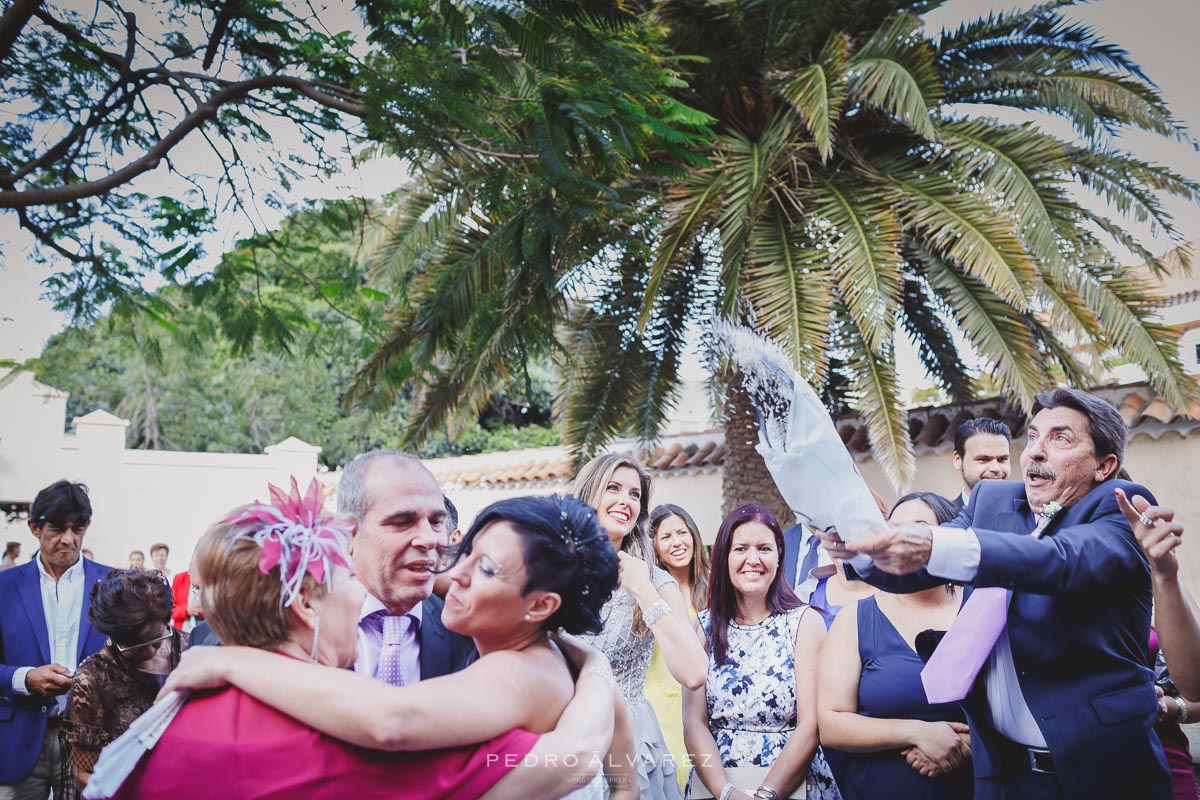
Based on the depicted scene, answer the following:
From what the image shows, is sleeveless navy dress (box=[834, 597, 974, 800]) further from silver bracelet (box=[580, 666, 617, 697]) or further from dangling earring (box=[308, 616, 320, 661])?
dangling earring (box=[308, 616, 320, 661])

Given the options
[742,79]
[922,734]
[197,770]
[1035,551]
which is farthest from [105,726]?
[742,79]

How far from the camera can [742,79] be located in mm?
8828

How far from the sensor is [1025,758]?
2982mm

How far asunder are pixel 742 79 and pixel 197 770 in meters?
8.15

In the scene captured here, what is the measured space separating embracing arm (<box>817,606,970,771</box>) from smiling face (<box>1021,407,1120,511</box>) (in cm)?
114

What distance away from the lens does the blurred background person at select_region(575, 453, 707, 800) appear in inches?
142

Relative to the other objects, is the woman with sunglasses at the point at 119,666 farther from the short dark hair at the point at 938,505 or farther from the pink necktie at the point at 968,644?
the short dark hair at the point at 938,505

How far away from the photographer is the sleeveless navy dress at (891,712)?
364 cm

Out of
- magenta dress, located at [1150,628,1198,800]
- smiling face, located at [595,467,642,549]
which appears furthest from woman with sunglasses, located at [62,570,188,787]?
magenta dress, located at [1150,628,1198,800]

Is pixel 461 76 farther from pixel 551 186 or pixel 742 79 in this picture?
pixel 742 79

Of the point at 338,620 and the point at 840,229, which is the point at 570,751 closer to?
the point at 338,620

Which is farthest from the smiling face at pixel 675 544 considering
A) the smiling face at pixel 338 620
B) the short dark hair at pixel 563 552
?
the smiling face at pixel 338 620

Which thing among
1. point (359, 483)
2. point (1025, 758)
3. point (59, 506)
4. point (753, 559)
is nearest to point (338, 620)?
point (359, 483)

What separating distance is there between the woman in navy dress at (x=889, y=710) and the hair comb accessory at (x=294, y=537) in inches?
95.0
